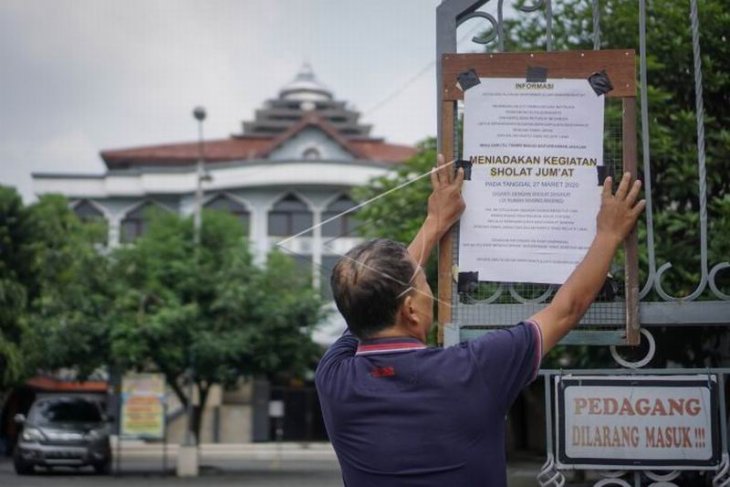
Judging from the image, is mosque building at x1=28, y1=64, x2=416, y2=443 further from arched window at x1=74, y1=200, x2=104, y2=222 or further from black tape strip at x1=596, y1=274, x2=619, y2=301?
black tape strip at x1=596, y1=274, x2=619, y2=301

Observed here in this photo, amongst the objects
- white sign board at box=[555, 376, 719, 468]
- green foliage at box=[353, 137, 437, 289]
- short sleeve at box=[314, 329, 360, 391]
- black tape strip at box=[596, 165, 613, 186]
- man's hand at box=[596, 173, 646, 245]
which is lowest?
white sign board at box=[555, 376, 719, 468]

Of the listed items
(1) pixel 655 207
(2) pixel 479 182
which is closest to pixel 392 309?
(2) pixel 479 182

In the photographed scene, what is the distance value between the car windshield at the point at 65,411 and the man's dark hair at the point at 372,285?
22.5 meters

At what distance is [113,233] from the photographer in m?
41.6

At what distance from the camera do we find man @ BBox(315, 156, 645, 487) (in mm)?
2525

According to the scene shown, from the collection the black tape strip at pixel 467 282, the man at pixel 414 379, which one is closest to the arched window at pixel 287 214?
the black tape strip at pixel 467 282

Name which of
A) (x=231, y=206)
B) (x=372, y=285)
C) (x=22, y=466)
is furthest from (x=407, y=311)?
(x=231, y=206)

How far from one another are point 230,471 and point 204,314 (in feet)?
14.5

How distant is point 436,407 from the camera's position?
99.8 inches

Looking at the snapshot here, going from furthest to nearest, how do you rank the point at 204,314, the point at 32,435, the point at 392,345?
the point at 204,314 < the point at 32,435 < the point at 392,345

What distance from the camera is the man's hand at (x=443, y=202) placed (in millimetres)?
3629

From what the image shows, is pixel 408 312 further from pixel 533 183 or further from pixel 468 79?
pixel 468 79

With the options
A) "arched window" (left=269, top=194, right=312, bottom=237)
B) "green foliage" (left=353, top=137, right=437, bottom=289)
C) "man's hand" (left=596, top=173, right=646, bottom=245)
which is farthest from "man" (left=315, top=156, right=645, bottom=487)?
"arched window" (left=269, top=194, right=312, bottom=237)

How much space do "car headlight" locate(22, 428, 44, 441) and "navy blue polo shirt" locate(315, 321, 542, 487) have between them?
22.3m
